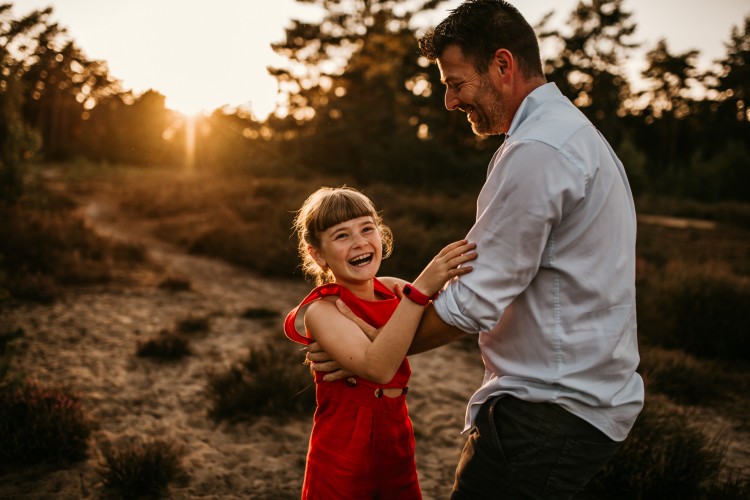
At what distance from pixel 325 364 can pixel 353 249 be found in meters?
0.46

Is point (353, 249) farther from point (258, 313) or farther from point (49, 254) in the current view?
point (49, 254)

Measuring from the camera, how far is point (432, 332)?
1.67 m

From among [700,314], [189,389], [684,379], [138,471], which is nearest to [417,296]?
[138,471]

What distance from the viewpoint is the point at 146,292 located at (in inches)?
355

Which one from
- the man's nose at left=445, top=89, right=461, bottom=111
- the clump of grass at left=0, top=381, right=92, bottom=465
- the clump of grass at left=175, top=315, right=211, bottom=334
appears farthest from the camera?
the clump of grass at left=175, top=315, right=211, bottom=334

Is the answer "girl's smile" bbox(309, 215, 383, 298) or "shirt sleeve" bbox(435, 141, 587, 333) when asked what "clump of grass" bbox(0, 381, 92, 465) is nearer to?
"girl's smile" bbox(309, 215, 383, 298)

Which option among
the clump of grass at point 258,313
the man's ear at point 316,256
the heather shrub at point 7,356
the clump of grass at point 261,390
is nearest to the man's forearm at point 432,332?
the man's ear at point 316,256

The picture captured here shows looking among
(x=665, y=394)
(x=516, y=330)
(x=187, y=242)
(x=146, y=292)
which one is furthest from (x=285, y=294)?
(x=516, y=330)

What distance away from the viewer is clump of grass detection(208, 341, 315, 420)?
199 inches

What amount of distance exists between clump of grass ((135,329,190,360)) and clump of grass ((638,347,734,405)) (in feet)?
16.6

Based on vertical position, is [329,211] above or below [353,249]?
above

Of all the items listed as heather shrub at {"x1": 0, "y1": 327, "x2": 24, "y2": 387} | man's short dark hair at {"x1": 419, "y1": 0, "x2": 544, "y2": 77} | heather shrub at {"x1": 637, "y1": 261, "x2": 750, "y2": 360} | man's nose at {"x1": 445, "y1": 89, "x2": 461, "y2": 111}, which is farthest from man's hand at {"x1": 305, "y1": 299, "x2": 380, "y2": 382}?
heather shrub at {"x1": 637, "y1": 261, "x2": 750, "y2": 360}

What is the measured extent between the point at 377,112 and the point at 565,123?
2488 centimetres

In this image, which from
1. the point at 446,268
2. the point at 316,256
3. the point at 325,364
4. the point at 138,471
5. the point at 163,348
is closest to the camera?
the point at 446,268
